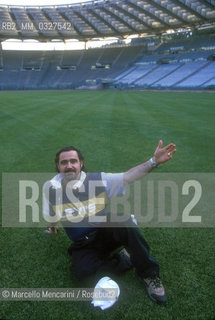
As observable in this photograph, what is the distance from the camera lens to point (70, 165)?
3062mm

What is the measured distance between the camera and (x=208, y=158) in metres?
6.62

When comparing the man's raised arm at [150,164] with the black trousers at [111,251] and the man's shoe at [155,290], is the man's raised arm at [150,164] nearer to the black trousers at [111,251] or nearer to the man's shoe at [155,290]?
the black trousers at [111,251]

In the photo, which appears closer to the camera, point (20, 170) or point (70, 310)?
point (70, 310)

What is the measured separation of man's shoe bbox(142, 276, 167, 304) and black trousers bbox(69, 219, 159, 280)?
58 mm

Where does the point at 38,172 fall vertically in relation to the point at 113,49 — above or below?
below

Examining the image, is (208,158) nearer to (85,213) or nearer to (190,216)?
(190,216)

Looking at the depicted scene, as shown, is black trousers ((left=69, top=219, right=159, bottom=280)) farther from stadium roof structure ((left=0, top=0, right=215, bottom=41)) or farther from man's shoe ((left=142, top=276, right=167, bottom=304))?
stadium roof structure ((left=0, top=0, right=215, bottom=41))

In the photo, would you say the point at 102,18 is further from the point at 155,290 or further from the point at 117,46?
the point at 155,290

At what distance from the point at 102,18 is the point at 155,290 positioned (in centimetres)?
5906

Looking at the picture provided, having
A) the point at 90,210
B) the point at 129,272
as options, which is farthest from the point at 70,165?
the point at 129,272

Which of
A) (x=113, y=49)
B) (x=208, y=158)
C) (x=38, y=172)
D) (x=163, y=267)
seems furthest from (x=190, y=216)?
(x=113, y=49)

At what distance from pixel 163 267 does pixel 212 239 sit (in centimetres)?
94

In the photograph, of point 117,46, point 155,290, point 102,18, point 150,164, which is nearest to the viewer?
point 155,290

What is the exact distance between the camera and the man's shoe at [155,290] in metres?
2.55
